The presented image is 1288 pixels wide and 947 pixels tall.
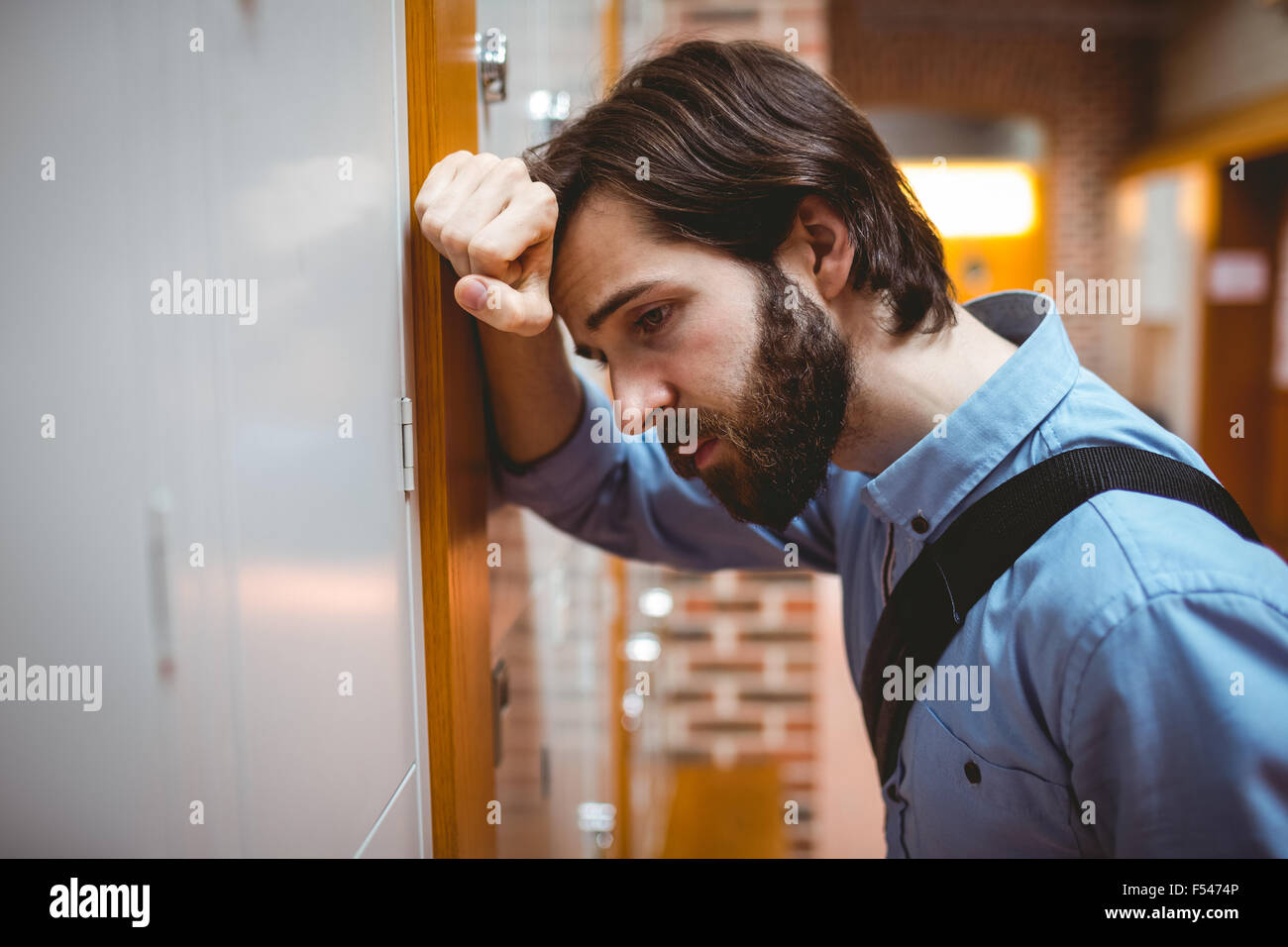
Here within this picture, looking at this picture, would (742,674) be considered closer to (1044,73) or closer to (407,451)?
(407,451)

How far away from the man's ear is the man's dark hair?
0.05ft

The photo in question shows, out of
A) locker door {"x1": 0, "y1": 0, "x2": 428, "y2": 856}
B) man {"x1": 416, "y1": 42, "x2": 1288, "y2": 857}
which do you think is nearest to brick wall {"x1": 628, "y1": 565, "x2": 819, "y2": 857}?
man {"x1": 416, "y1": 42, "x2": 1288, "y2": 857}

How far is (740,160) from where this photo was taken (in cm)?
114

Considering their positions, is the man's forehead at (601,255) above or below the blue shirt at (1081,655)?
above

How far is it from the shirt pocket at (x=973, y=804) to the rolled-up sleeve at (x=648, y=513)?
38 centimetres

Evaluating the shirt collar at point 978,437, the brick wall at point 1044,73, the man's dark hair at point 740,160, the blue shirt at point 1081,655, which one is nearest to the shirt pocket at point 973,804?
the blue shirt at point 1081,655

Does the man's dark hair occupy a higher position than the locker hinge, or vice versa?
the man's dark hair

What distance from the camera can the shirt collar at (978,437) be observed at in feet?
3.48

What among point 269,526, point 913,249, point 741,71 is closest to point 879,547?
point 913,249

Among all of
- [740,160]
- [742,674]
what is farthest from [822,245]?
[742,674]

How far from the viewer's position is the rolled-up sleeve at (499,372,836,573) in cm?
134

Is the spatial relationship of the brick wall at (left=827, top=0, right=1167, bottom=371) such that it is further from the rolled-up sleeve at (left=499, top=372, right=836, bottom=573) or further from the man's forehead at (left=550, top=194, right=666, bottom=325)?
the man's forehead at (left=550, top=194, right=666, bottom=325)

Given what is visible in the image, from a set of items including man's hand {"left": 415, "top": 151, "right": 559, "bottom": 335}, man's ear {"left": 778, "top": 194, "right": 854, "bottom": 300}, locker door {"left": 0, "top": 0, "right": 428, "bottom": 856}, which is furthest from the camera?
man's ear {"left": 778, "top": 194, "right": 854, "bottom": 300}

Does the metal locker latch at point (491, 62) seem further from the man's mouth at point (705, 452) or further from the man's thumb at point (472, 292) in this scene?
the man's mouth at point (705, 452)
